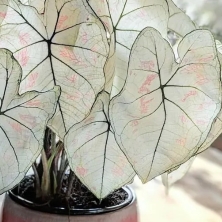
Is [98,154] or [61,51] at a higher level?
[61,51]

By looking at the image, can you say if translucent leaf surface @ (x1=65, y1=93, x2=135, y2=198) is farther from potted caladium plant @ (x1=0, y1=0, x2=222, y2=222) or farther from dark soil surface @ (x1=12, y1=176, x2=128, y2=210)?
dark soil surface @ (x1=12, y1=176, x2=128, y2=210)

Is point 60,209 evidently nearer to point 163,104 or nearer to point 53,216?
point 53,216

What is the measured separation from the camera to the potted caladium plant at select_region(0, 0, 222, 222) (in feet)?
1.91

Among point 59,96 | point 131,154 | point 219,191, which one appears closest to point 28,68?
point 59,96

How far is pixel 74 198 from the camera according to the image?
749 mm

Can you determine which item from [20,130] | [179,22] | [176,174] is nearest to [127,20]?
[179,22]

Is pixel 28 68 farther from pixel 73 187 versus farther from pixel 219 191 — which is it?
pixel 219 191

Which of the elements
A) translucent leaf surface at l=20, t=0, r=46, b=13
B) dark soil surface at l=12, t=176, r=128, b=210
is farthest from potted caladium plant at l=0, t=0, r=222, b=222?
dark soil surface at l=12, t=176, r=128, b=210

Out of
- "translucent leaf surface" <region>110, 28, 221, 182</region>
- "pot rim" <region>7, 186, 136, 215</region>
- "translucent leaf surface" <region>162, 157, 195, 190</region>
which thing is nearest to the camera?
"translucent leaf surface" <region>110, 28, 221, 182</region>

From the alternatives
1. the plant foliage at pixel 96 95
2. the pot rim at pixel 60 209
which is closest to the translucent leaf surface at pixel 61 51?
the plant foliage at pixel 96 95

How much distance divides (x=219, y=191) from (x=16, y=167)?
0.78 meters

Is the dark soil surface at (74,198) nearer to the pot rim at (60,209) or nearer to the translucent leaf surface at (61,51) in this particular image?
the pot rim at (60,209)

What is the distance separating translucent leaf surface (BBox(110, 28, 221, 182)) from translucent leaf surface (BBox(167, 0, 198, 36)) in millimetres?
91

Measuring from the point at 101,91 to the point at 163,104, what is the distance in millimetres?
73
